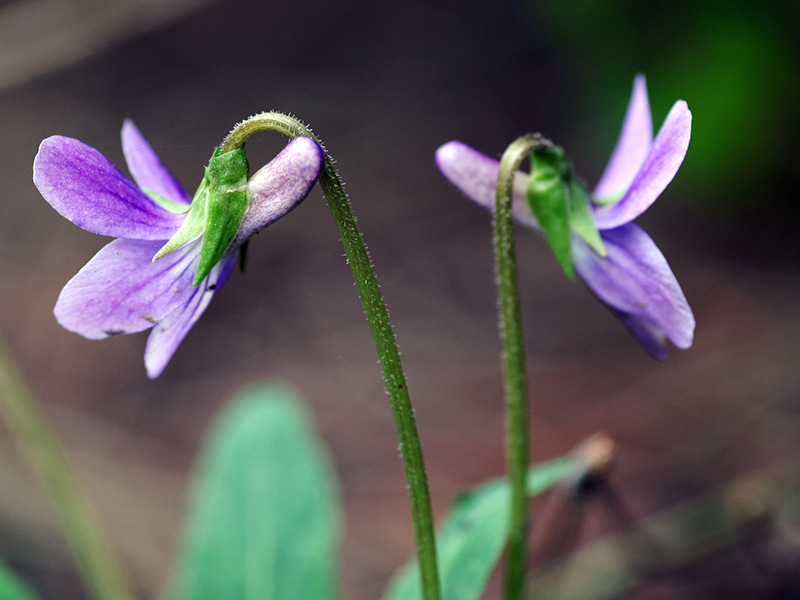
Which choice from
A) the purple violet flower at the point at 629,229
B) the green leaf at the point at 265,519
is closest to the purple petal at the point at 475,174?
the purple violet flower at the point at 629,229

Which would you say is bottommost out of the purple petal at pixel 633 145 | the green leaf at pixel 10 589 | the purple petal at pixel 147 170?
the green leaf at pixel 10 589

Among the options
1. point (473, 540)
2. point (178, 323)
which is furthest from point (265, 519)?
point (178, 323)

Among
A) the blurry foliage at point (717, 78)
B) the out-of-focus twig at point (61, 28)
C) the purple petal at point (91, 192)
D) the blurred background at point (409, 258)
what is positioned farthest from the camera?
the out-of-focus twig at point (61, 28)

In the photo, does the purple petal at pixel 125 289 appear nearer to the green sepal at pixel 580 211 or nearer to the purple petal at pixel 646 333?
the green sepal at pixel 580 211

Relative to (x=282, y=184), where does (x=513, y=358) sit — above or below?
below

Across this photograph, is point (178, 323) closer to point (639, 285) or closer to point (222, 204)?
point (222, 204)

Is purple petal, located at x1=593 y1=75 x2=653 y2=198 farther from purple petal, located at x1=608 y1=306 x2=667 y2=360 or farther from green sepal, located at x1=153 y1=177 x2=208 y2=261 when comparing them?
green sepal, located at x1=153 y1=177 x2=208 y2=261

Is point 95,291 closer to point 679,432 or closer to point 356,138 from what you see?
point 679,432

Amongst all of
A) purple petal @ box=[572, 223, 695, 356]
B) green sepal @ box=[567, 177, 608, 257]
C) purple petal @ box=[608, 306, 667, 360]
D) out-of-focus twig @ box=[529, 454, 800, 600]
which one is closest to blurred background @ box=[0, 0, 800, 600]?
out-of-focus twig @ box=[529, 454, 800, 600]
